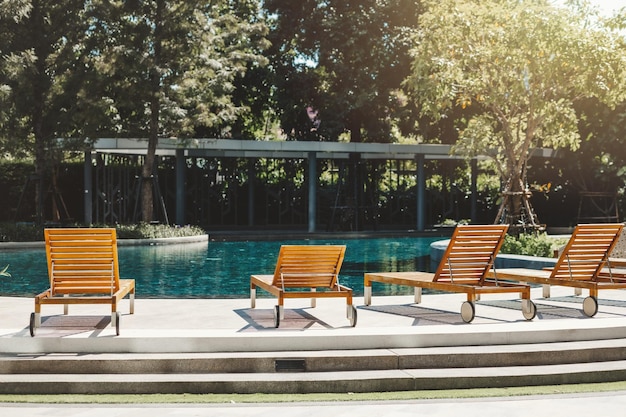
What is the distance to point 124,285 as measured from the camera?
8.66 metres

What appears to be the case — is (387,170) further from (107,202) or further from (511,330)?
(511,330)

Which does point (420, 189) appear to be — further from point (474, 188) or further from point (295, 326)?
point (295, 326)

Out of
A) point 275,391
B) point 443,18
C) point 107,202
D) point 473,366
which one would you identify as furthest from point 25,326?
point 107,202

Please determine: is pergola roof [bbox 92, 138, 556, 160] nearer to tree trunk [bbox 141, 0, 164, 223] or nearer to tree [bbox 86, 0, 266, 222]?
tree trunk [bbox 141, 0, 164, 223]

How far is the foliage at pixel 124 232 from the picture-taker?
25031 millimetres

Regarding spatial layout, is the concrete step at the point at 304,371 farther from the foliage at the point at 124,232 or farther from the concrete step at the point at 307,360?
the foliage at the point at 124,232

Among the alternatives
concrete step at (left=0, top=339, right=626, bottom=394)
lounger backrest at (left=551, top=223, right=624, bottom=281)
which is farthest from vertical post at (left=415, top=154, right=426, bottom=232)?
concrete step at (left=0, top=339, right=626, bottom=394)

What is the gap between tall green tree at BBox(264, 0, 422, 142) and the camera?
3456 cm

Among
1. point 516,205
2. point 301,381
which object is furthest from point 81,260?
point 516,205

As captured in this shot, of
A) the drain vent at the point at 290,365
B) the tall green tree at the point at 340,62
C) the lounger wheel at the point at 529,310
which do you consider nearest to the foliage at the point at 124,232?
the tall green tree at the point at 340,62

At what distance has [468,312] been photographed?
832 centimetres

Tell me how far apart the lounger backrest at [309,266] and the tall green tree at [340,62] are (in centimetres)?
2518

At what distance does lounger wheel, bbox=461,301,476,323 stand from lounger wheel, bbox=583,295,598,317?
1378mm

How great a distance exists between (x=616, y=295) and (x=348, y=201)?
73.4ft
